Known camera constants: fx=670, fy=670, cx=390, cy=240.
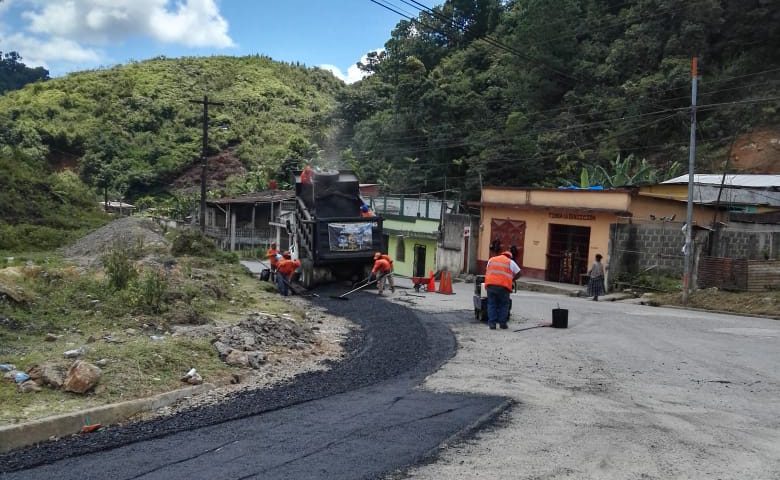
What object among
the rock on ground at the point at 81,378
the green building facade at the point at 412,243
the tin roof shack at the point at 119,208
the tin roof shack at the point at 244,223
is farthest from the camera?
the tin roof shack at the point at 119,208

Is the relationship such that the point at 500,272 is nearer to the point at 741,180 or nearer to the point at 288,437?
the point at 288,437

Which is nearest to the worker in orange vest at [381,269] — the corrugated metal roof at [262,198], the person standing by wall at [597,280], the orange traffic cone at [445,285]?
the orange traffic cone at [445,285]

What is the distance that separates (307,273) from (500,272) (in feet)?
31.5

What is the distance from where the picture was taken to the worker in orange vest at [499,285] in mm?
11617

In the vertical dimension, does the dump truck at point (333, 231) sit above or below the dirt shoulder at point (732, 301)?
above

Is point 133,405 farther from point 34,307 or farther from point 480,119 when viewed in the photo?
point 480,119

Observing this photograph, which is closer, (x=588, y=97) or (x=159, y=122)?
(x=588, y=97)

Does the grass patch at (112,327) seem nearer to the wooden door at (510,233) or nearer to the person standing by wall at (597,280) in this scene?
the person standing by wall at (597,280)

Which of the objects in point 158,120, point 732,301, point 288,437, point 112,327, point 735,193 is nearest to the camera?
point 288,437

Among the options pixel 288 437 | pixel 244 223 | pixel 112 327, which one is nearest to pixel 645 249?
pixel 112 327

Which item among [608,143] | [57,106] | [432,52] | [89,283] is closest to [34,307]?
[89,283]

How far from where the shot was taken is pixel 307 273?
66.1ft

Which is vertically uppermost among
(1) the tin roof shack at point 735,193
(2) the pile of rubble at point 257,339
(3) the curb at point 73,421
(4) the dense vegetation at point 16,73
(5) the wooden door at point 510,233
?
(4) the dense vegetation at point 16,73

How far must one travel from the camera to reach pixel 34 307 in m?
Answer: 10.5
